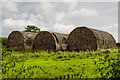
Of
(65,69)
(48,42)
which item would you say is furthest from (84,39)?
(65,69)

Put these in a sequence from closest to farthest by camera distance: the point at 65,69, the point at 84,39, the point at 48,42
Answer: the point at 65,69 < the point at 84,39 < the point at 48,42

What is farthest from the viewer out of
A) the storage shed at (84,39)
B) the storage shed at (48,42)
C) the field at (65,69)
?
the storage shed at (48,42)

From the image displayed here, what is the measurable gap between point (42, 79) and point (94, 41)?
13.8 m

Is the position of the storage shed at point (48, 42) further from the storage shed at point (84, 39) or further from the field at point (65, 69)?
the field at point (65, 69)

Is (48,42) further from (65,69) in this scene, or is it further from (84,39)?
(65,69)

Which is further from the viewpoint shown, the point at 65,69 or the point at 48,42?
the point at 48,42

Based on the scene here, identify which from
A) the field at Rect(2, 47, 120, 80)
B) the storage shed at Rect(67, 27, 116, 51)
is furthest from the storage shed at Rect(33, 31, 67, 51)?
the field at Rect(2, 47, 120, 80)

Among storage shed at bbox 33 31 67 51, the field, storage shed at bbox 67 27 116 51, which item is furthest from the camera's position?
storage shed at bbox 33 31 67 51

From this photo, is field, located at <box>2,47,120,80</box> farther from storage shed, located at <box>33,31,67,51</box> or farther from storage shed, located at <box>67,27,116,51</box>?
storage shed, located at <box>33,31,67,51</box>

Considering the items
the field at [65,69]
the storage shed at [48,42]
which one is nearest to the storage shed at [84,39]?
the storage shed at [48,42]

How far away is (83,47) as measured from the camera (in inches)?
739

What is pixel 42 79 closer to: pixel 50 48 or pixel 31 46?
pixel 50 48

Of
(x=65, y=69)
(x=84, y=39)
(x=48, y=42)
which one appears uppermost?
(x=84, y=39)

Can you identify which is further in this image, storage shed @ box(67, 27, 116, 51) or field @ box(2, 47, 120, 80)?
storage shed @ box(67, 27, 116, 51)
